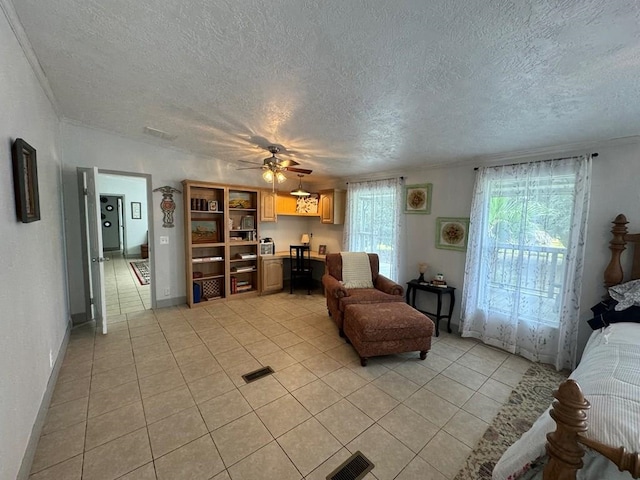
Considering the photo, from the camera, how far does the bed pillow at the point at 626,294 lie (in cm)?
219

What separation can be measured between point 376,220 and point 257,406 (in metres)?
3.51

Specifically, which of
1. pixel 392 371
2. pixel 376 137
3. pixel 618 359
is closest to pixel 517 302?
pixel 618 359

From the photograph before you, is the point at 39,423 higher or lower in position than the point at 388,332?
lower

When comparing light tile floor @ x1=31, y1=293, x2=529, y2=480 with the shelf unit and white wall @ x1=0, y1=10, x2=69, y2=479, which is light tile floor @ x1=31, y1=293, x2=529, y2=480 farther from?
the shelf unit

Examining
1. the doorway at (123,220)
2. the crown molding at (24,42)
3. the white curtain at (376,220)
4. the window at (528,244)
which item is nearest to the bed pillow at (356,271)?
the white curtain at (376,220)

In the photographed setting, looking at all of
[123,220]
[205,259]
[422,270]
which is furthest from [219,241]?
[123,220]

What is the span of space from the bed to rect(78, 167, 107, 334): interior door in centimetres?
417

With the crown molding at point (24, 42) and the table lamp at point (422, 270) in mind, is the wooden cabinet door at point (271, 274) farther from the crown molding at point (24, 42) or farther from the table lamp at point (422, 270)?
the crown molding at point (24, 42)

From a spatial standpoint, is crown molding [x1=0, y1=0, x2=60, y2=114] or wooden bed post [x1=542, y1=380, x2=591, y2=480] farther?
crown molding [x1=0, y1=0, x2=60, y2=114]

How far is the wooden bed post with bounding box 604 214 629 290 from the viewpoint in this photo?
7.89ft

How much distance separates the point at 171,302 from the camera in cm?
426

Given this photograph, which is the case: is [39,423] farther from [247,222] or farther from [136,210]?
[136,210]

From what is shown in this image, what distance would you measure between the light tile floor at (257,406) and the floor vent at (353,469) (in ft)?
0.15

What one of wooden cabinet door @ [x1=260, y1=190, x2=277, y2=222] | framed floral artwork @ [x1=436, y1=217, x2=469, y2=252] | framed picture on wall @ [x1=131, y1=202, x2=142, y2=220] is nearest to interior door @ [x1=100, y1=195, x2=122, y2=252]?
framed picture on wall @ [x1=131, y1=202, x2=142, y2=220]
